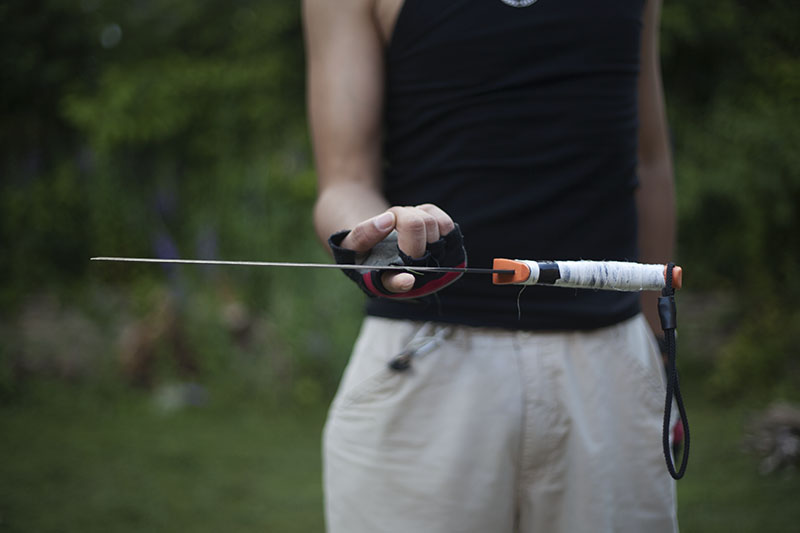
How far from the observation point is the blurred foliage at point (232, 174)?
5297mm

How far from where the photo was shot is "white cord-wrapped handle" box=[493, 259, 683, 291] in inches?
38.3

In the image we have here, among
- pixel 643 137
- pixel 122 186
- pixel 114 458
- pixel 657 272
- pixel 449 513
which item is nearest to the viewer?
pixel 657 272

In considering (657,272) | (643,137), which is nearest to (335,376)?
(643,137)

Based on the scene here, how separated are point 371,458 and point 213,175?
5.09 metres

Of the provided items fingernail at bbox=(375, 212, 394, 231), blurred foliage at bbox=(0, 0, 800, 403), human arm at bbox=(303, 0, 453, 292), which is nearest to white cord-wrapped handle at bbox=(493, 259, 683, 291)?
fingernail at bbox=(375, 212, 394, 231)

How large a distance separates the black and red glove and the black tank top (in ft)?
0.63

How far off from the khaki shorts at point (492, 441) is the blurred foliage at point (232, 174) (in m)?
4.00

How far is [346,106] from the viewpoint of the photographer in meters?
1.29

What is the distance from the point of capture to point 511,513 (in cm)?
124

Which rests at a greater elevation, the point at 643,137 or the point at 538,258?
the point at 643,137

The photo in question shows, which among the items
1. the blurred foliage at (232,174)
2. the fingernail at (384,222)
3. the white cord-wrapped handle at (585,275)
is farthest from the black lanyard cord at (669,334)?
the blurred foliage at (232,174)

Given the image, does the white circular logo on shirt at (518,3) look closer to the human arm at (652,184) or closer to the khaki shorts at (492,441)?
the human arm at (652,184)

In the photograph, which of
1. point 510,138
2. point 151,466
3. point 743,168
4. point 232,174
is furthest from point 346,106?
point 232,174

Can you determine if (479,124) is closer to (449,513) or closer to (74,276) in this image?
(449,513)
